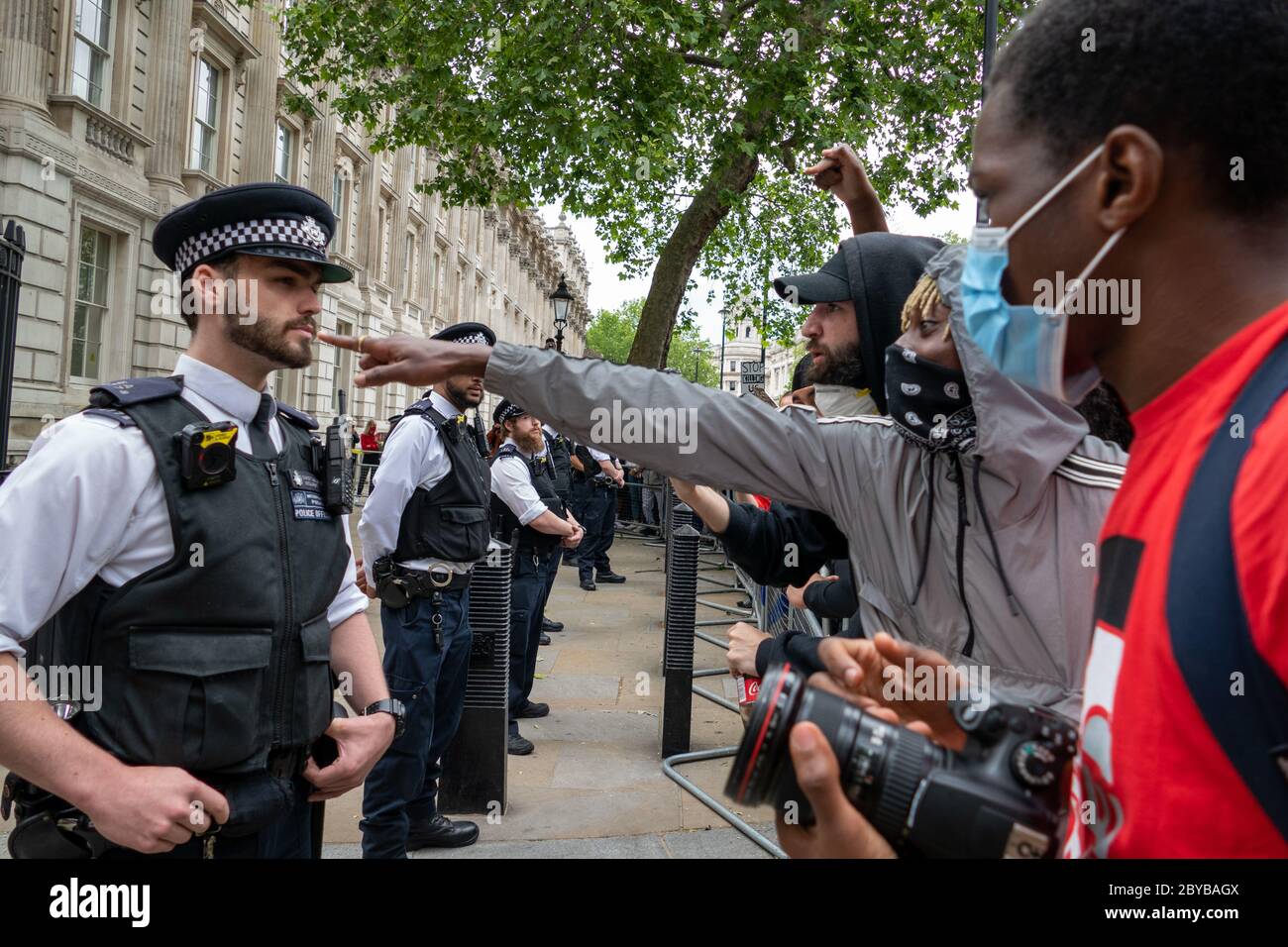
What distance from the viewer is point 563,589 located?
12.4 meters

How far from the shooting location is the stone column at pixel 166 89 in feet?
53.7

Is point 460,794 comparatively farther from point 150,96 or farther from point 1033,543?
point 150,96

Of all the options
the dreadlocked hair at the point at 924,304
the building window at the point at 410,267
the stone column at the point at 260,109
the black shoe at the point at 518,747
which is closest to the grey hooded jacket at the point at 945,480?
the dreadlocked hair at the point at 924,304

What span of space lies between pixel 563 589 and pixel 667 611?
267 inches

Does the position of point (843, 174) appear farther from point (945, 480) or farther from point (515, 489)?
point (515, 489)

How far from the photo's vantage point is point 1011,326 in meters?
1.31

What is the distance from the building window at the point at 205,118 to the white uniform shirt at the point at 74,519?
60.0ft

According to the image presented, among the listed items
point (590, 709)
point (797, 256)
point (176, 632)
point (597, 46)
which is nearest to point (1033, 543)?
point (176, 632)

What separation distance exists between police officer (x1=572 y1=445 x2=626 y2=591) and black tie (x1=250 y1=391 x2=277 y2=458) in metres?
9.98

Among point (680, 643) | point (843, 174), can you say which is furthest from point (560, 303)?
point (843, 174)

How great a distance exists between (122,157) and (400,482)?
47.4 ft

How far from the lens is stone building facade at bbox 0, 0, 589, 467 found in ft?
42.5

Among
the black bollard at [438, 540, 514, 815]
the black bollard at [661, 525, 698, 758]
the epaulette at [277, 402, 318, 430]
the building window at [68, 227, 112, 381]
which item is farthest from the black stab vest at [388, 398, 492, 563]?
the building window at [68, 227, 112, 381]

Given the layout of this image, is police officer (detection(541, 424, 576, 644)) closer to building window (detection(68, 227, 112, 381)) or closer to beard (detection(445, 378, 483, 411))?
beard (detection(445, 378, 483, 411))
